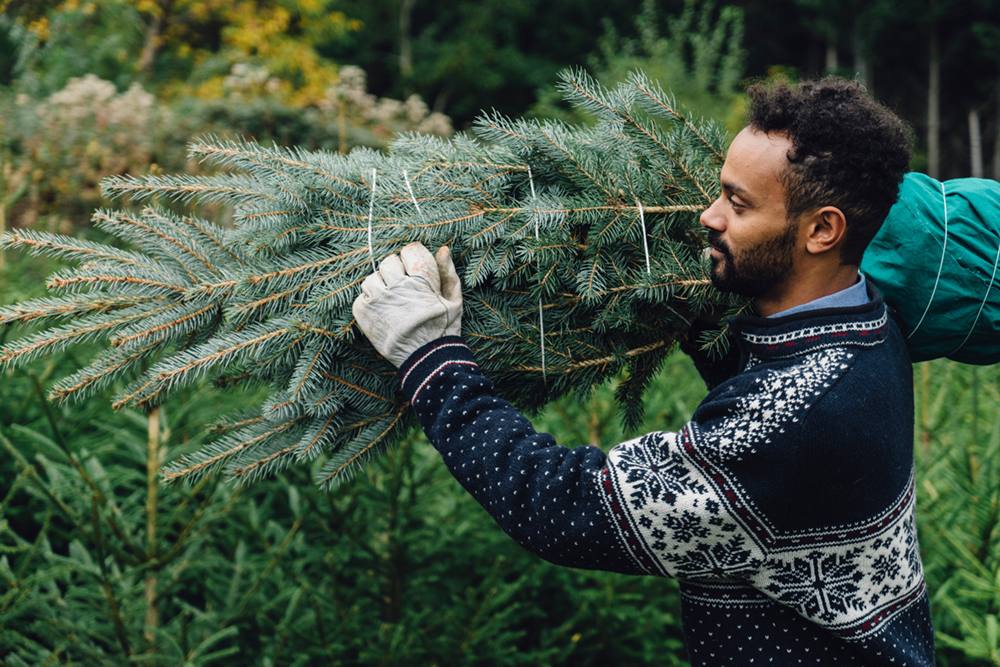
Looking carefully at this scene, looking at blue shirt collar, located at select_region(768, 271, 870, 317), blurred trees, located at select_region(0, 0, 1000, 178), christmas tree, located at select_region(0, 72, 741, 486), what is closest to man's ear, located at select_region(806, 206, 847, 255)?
blue shirt collar, located at select_region(768, 271, 870, 317)

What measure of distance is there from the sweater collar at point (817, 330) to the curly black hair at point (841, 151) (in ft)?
0.49

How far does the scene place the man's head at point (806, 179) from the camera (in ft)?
4.17

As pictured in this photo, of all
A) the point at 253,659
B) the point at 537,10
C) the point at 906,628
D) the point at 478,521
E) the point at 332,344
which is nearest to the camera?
the point at 906,628

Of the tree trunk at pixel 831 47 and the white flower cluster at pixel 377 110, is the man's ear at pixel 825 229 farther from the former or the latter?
the tree trunk at pixel 831 47

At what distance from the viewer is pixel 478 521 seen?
9.68ft

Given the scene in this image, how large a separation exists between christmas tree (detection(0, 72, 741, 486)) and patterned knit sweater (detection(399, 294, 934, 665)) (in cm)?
23

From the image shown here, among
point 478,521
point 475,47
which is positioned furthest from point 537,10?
point 478,521

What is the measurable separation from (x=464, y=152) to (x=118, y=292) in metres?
0.90

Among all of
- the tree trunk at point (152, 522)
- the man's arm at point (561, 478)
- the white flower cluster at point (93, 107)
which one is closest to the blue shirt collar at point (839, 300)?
the man's arm at point (561, 478)

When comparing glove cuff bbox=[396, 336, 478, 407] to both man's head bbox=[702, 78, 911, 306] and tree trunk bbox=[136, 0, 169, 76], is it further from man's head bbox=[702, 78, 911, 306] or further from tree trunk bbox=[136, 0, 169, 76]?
tree trunk bbox=[136, 0, 169, 76]

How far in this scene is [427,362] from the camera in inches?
54.2

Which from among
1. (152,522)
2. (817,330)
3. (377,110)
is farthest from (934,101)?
(152,522)

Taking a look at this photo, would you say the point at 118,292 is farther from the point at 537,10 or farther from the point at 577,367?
the point at 537,10

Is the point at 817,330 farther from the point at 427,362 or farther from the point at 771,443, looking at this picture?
the point at 427,362
